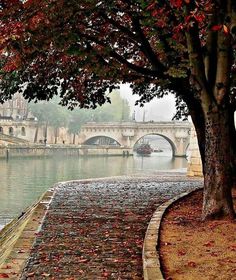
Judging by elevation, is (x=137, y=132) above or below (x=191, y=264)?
above

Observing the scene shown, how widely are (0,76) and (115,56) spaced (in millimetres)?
3212

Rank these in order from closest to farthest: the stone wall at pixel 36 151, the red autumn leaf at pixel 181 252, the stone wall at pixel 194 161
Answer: the red autumn leaf at pixel 181 252 < the stone wall at pixel 194 161 < the stone wall at pixel 36 151

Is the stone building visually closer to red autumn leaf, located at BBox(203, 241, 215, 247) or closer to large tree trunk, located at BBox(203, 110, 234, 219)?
large tree trunk, located at BBox(203, 110, 234, 219)

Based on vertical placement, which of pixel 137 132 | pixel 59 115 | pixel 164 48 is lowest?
pixel 164 48

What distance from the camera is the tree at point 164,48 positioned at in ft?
29.1

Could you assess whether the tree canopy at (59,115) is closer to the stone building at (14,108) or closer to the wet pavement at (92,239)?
the stone building at (14,108)

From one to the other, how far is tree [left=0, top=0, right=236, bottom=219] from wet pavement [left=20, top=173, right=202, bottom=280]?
1833mm

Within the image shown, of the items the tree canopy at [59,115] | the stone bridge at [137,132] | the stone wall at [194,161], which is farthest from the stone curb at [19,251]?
the tree canopy at [59,115]

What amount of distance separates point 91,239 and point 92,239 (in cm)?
2

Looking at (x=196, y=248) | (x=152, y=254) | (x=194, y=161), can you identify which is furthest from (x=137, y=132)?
(x=152, y=254)

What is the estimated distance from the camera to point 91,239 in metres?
8.40

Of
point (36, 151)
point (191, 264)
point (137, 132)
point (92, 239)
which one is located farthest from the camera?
point (137, 132)

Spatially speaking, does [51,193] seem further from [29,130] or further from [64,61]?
[29,130]

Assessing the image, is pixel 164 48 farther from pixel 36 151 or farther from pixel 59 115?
pixel 59 115
